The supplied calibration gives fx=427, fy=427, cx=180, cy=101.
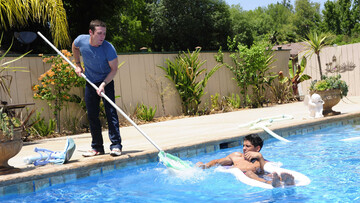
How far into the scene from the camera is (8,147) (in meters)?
4.12

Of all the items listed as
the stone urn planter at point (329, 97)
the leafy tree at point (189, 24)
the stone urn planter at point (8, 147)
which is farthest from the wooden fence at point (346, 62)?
the leafy tree at point (189, 24)

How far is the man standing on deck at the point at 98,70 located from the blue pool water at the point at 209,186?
48 cm

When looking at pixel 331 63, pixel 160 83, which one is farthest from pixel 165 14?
pixel 160 83

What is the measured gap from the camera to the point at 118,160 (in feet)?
16.1

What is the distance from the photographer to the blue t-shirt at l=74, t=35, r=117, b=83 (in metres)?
4.92

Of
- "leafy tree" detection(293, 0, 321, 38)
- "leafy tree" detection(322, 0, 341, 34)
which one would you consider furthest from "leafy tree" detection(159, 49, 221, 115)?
"leafy tree" detection(293, 0, 321, 38)

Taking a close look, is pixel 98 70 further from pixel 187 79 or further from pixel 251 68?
pixel 251 68

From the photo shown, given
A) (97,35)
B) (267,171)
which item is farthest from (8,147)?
(267,171)

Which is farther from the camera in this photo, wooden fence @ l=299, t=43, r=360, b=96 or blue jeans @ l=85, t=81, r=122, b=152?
wooden fence @ l=299, t=43, r=360, b=96

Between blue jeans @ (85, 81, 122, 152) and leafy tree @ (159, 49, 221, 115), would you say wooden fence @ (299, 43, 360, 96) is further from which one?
blue jeans @ (85, 81, 122, 152)

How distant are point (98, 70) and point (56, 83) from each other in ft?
13.4

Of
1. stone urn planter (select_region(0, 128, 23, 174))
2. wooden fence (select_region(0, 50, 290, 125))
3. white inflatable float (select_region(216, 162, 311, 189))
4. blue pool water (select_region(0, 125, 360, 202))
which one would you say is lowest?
blue pool water (select_region(0, 125, 360, 202))

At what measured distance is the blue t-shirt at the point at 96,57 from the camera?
194 inches

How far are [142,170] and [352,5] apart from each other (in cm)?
4406
